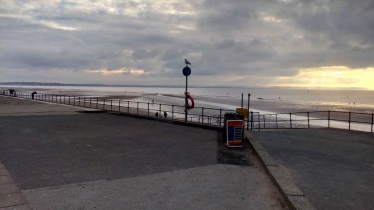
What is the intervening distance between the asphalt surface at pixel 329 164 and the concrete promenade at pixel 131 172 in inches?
28.5

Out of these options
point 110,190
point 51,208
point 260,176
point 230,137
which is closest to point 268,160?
point 260,176

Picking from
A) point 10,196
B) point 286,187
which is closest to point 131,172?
point 10,196

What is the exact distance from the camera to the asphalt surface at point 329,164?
5031 millimetres

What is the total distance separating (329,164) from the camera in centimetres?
720

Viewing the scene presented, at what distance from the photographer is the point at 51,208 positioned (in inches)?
173

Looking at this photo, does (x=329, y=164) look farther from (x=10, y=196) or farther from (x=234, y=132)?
(x=10, y=196)

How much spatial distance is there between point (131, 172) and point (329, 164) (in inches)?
179

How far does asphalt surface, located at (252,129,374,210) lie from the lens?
5.03m

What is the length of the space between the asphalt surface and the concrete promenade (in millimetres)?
724

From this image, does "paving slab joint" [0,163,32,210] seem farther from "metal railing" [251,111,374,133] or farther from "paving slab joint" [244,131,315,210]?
"metal railing" [251,111,374,133]

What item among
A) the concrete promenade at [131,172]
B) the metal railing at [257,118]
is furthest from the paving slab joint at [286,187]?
the metal railing at [257,118]

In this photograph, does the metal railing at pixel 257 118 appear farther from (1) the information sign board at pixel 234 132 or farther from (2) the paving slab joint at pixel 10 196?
(2) the paving slab joint at pixel 10 196

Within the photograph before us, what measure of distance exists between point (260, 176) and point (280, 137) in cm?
512

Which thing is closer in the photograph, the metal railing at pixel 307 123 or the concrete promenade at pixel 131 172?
the concrete promenade at pixel 131 172
